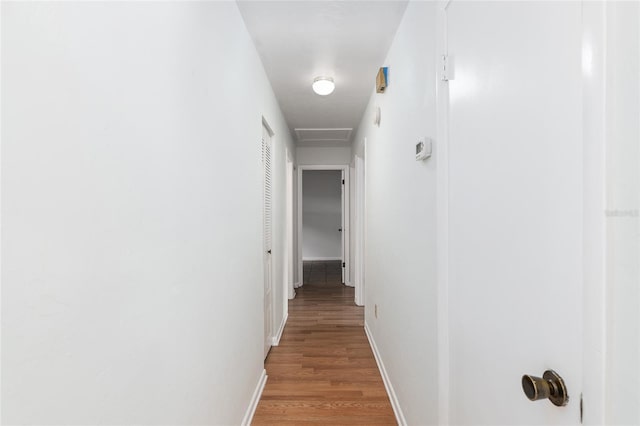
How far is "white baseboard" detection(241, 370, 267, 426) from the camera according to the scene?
76.5 inches

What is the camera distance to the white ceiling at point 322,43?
6.00 ft

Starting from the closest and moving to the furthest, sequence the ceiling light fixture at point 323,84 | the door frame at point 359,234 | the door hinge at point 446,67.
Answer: the door hinge at point 446,67 → the ceiling light fixture at point 323,84 → the door frame at point 359,234

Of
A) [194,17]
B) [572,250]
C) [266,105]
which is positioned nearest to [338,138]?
[266,105]

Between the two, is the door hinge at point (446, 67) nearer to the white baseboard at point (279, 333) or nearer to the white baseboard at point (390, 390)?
the white baseboard at point (390, 390)

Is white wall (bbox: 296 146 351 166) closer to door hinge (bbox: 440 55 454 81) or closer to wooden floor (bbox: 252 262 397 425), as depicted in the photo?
wooden floor (bbox: 252 262 397 425)

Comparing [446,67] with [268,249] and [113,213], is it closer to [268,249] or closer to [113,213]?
[113,213]

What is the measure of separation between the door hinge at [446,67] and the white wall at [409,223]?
122 millimetres

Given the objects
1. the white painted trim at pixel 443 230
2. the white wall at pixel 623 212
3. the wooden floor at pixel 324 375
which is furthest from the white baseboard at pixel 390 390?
the white wall at pixel 623 212

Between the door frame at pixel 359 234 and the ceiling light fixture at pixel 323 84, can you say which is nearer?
the ceiling light fixture at pixel 323 84

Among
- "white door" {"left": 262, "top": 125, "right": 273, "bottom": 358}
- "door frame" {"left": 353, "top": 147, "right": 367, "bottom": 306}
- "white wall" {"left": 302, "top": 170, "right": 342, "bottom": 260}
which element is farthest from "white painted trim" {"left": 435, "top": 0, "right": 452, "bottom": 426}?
"white wall" {"left": 302, "top": 170, "right": 342, "bottom": 260}

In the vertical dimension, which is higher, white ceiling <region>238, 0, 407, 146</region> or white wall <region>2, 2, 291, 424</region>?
white ceiling <region>238, 0, 407, 146</region>

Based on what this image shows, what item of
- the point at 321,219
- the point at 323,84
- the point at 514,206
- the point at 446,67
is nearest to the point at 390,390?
the point at 514,206

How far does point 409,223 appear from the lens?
1760 mm

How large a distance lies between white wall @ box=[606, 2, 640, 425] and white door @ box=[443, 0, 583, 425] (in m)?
0.06
